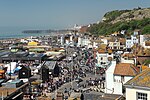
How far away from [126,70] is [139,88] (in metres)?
18.4

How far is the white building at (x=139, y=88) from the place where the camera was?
9.76 metres

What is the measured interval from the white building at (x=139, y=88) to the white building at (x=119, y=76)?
17094mm

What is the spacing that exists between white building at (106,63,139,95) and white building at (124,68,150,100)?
673 inches

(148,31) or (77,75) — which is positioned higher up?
(148,31)

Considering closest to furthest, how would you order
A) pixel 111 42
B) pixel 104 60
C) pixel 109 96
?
pixel 109 96 < pixel 104 60 < pixel 111 42

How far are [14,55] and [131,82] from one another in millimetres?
61756

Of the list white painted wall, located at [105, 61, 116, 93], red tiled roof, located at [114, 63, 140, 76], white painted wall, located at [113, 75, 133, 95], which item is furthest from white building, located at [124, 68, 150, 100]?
white painted wall, located at [105, 61, 116, 93]

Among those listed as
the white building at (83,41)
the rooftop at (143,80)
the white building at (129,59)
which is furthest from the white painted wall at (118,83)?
the white building at (83,41)

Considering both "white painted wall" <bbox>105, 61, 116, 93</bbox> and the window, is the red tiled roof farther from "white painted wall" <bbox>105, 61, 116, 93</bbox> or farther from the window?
the window

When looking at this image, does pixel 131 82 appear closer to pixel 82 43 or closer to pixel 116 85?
pixel 116 85

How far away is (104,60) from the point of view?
5856cm

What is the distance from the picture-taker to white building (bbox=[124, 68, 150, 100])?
32.0 ft

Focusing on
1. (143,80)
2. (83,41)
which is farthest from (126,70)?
(83,41)

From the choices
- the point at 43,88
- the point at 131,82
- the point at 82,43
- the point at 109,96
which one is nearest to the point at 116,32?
the point at 82,43
